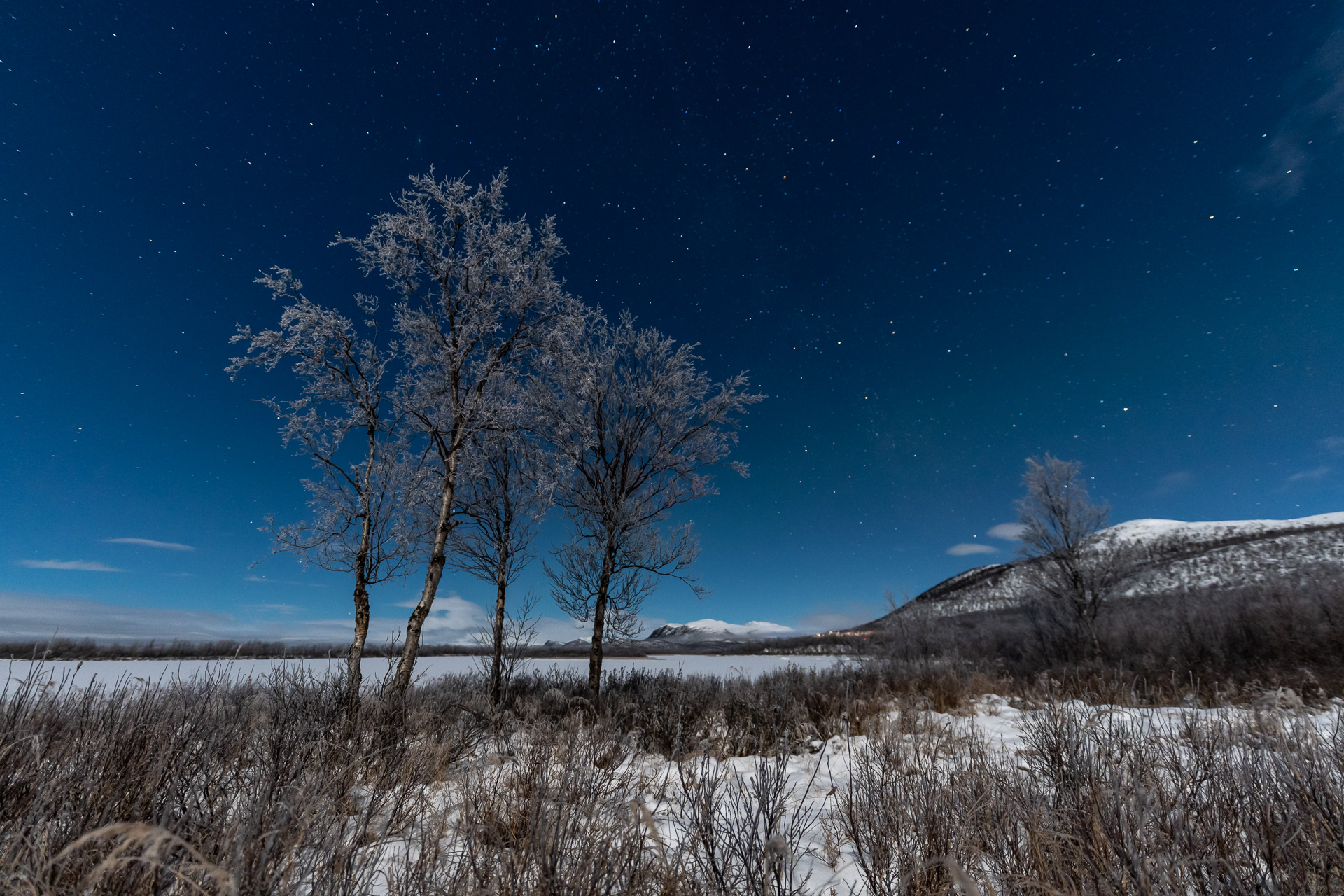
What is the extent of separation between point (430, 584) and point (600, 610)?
336cm

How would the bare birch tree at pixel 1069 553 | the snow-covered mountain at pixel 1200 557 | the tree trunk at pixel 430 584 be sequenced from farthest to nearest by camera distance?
the snow-covered mountain at pixel 1200 557 < the bare birch tree at pixel 1069 553 < the tree trunk at pixel 430 584

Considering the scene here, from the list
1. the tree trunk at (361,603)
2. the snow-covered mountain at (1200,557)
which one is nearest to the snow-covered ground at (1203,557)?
the snow-covered mountain at (1200,557)

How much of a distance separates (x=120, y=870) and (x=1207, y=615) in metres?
29.4

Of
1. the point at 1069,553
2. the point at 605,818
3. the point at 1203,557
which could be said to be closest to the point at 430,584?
the point at 605,818

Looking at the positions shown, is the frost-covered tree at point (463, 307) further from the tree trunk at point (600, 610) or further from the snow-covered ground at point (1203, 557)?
the snow-covered ground at point (1203, 557)

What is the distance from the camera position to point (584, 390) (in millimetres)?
11203

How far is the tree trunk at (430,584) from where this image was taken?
7690 millimetres

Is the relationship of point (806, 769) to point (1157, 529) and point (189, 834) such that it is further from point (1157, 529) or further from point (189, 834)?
point (1157, 529)

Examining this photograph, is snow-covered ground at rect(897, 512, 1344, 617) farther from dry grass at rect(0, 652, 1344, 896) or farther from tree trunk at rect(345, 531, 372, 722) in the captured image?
tree trunk at rect(345, 531, 372, 722)

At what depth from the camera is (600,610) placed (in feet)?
33.9

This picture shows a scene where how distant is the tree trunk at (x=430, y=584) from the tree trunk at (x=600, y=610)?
312 cm

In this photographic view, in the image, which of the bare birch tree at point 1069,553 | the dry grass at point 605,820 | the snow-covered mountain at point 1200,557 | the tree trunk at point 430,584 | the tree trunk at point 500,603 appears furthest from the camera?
the snow-covered mountain at point 1200,557

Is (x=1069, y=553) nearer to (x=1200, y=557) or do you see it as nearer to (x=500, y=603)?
(x=500, y=603)

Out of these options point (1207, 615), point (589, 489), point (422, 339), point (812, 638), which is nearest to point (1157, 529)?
point (812, 638)
